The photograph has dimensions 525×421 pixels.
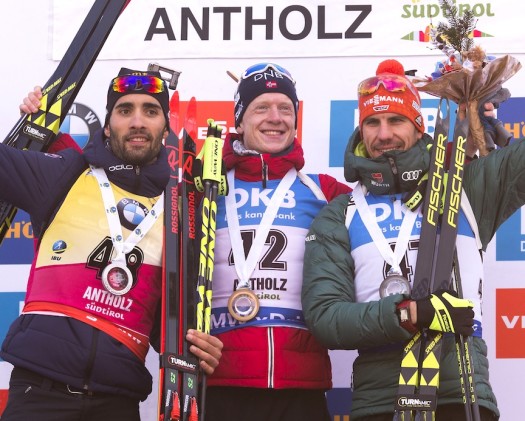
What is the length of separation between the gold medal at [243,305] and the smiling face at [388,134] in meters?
0.61

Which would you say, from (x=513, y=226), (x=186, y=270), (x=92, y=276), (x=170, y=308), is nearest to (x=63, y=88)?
(x=92, y=276)

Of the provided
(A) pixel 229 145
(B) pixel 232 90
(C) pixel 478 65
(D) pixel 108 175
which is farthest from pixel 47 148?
(C) pixel 478 65

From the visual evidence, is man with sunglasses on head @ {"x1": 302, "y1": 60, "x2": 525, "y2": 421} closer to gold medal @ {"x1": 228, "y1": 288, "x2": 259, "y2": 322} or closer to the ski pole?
gold medal @ {"x1": 228, "y1": 288, "x2": 259, "y2": 322}

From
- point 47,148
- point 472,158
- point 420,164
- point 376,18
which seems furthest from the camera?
point 376,18

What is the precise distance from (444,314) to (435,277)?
0.16 meters

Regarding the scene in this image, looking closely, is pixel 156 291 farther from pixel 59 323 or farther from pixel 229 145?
pixel 229 145

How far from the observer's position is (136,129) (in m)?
3.45

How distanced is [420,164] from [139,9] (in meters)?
1.67

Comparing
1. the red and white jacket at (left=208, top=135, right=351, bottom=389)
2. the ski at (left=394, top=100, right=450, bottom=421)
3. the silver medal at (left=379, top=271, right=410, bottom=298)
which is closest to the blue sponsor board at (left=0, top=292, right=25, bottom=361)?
the red and white jacket at (left=208, top=135, right=351, bottom=389)

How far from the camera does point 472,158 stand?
338 centimetres

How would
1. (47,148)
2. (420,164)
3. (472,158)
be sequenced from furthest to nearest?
(47,148)
(472,158)
(420,164)

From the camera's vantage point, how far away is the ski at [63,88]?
357cm

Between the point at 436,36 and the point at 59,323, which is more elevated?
the point at 436,36

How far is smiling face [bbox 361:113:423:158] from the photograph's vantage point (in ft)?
10.7
